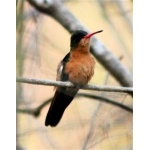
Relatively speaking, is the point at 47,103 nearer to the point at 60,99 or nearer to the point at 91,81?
the point at 60,99

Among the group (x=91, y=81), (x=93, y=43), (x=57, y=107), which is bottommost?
(x=57, y=107)

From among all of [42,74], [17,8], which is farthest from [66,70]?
[17,8]

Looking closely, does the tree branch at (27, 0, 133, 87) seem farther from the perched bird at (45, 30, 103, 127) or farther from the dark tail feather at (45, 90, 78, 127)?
the dark tail feather at (45, 90, 78, 127)

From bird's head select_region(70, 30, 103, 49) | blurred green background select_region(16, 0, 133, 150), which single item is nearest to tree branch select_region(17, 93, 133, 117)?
blurred green background select_region(16, 0, 133, 150)

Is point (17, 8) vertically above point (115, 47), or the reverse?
point (17, 8)

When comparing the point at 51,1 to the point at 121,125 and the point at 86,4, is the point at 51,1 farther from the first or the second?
the point at 121,125

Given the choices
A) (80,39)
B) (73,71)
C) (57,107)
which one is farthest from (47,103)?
(80,39)

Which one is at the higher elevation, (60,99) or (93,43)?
(93,43)
